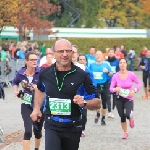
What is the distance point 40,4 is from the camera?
5050cm

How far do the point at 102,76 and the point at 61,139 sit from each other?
28.5 feet

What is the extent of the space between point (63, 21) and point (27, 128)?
4880 cm

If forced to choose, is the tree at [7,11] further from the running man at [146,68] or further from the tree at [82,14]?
the tree at [82,14]

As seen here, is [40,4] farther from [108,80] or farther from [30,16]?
[108,80]

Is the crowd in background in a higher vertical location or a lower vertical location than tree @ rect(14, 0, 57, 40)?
lower

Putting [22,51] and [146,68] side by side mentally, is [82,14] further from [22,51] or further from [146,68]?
[146,68]

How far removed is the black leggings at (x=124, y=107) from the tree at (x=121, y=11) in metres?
45.2

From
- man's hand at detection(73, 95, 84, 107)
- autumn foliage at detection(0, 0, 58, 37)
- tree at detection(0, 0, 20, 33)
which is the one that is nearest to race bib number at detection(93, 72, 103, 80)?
man's hand at detection(73, 95, 84, 107)

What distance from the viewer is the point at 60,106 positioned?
7699 millimetres

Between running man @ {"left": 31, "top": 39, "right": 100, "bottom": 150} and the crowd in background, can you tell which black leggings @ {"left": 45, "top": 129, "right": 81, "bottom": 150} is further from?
the crowd in background

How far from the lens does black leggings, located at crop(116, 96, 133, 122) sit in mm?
13891

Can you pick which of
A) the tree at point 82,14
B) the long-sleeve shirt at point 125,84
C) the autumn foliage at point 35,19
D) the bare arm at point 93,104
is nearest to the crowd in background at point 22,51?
the autumn foliage at point 35,19

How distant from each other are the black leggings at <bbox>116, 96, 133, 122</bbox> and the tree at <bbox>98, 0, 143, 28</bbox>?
4518 centimetres

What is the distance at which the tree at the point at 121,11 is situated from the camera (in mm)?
59094
